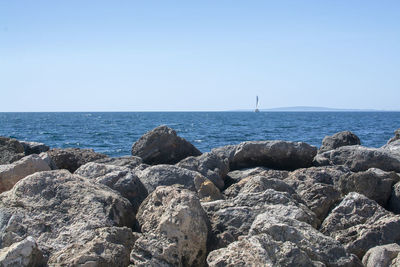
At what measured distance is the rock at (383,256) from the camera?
5008 millimetres

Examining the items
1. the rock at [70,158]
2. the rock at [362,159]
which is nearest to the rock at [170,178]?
the rock at [70,158]

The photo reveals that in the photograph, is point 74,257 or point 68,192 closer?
point 74,257

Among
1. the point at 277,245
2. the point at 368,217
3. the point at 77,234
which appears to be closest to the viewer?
the point at 277,245

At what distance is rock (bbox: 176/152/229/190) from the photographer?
9484 millimetres

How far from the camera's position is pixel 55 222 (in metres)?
5.60

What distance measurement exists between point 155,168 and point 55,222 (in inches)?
112

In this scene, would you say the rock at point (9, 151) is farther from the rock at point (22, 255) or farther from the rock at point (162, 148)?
the rock at point (22, 255)

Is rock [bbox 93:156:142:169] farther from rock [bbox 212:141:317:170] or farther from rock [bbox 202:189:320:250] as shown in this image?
rock [bbox 202:189:320:250]

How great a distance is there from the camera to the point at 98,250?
485 centimetres

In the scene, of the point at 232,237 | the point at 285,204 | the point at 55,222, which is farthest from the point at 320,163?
the point at 55,222

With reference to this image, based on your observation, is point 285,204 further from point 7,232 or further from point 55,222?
point 7,232

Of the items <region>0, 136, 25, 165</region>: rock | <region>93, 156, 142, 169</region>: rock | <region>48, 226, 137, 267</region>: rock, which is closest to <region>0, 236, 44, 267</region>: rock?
<region>48, 226, 137, 267</region>: rock

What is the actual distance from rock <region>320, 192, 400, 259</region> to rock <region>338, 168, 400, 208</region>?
1.17m

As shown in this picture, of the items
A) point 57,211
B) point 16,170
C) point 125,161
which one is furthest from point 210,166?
point 57,211
